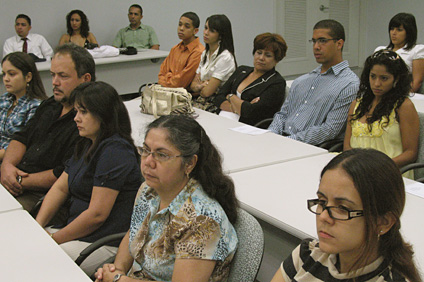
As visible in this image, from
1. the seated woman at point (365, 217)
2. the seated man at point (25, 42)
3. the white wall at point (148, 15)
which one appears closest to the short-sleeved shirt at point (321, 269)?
the seated woman at point (365, 217)

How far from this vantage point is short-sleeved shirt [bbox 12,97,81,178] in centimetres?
259

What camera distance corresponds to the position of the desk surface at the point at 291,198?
69.4 inches

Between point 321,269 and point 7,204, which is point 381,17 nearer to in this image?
point 7,204

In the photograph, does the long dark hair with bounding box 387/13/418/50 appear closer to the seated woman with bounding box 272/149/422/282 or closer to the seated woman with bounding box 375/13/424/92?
the seated woman with bounding box 375/13/424/92

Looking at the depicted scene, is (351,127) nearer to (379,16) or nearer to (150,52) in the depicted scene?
(150,52)

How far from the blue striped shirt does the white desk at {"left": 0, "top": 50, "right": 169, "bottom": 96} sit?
334 cm

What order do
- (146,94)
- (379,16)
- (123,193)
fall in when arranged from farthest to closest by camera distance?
(379,16) < (146,94) < (123,193)

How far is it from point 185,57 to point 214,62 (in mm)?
565

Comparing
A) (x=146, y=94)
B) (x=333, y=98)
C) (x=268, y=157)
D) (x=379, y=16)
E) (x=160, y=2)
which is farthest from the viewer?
(x=379, y=16)

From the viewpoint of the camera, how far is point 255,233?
153cm

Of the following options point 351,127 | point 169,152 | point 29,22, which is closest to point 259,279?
point 169,152

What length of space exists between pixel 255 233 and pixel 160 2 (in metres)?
7.40

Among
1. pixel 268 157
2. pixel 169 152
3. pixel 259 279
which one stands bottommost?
pixel 259 279

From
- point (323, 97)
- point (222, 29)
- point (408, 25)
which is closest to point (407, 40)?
point (408, 25)
